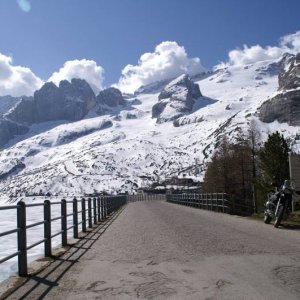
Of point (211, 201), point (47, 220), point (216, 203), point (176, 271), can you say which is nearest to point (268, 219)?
point (47, 220)

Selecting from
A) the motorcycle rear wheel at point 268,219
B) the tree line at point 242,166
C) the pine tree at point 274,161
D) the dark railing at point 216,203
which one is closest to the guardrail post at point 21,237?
the motorcycle rear wheel at point 268,219

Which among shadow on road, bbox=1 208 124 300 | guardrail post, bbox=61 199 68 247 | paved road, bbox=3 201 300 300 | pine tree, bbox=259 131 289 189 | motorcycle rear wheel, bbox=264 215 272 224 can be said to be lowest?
shadow on road, bbox=1 208 124 300

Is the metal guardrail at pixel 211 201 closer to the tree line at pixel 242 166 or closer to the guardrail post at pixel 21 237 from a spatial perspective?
the tree line at pixel 242 166

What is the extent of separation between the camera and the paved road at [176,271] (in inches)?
277

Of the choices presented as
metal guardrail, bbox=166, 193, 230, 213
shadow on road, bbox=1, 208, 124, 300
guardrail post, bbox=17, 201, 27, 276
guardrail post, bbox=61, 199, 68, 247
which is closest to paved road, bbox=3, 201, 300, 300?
shadow on road, bbox=1, 208, 124, 300

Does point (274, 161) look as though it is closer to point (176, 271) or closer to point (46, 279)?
point (176, 271)

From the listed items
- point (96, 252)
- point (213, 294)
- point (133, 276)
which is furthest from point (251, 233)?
point (213, 294)

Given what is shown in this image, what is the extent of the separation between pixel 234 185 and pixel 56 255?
4375 centimetres

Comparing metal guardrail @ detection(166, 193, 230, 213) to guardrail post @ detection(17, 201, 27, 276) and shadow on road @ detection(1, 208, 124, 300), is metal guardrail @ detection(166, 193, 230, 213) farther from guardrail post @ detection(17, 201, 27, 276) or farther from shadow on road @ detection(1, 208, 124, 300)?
guardrail post @ detection(17, 201, 27, 276)

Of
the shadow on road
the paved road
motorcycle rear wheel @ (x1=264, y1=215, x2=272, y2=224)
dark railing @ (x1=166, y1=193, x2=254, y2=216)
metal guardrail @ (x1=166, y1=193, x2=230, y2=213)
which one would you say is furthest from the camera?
dark railing @ (x1=166, y1=193, x2=254, y2=216)

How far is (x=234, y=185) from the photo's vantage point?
53.9 m

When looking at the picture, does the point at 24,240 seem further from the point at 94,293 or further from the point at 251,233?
the point at 251,233

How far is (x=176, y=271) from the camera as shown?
28.5 ft

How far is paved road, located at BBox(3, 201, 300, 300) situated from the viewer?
705 centimetres
